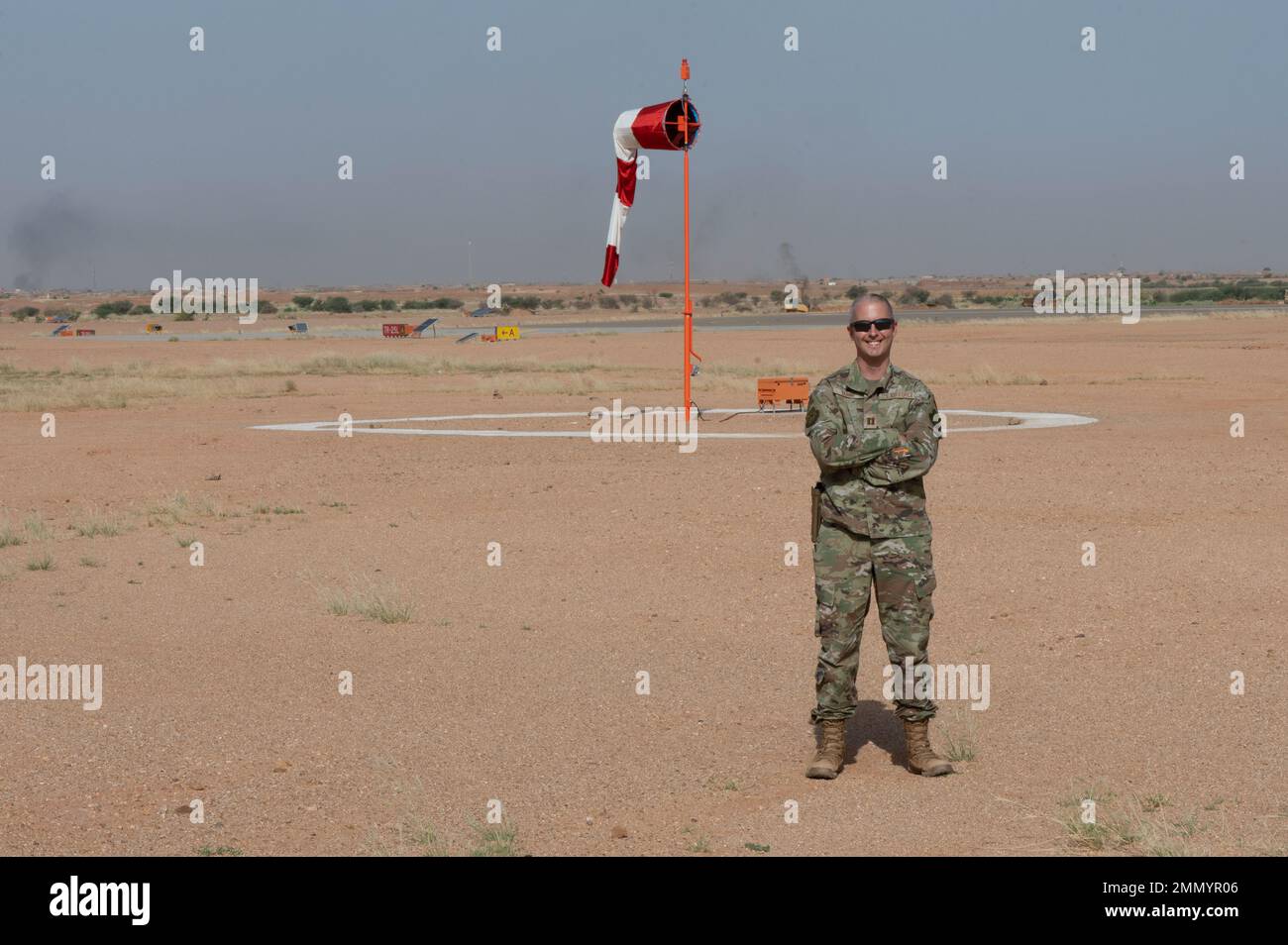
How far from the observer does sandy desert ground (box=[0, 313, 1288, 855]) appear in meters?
6.22

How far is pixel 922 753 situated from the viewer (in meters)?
6.68

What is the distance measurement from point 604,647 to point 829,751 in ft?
9.91

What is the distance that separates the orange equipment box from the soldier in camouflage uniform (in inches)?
674

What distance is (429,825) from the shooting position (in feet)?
19.7

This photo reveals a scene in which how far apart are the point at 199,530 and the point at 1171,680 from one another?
9.13m

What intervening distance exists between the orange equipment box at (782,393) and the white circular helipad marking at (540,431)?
14.5 inches

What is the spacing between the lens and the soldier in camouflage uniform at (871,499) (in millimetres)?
6266

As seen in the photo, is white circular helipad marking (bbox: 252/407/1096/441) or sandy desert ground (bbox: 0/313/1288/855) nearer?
sandy desert ground (bbox: 0/313/1288/855)

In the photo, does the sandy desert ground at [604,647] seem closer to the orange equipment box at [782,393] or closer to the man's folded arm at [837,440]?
the man's folded arm at [837,440]

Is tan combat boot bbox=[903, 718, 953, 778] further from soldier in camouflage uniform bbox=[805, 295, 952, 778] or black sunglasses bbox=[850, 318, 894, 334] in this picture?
black sunglasses bbox=[850, 318, 894, 334]

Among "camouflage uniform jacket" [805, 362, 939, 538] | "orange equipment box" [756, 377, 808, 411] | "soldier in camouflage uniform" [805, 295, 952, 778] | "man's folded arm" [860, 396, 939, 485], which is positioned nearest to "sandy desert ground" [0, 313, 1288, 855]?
"soldier in camouflage uniform" [805, 295, 952, 778]

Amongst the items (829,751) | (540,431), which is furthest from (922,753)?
(540,431)
